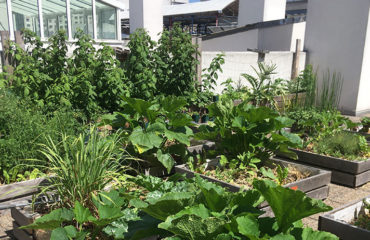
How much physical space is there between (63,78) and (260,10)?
31.9ft

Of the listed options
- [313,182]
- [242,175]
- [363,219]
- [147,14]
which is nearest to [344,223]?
[363,219]

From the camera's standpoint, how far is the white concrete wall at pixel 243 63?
8.24 meters

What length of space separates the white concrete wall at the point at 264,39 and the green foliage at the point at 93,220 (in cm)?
904

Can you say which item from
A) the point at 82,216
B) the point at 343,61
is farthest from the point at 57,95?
the point at 343,61

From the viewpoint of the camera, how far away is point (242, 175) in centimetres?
377

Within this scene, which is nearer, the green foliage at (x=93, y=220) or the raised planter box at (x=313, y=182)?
the green foliage at (x=93, y=220)

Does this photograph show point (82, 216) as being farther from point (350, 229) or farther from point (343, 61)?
point (343, 61)

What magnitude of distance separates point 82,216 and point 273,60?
26.0 feet

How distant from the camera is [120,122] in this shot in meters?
4.16

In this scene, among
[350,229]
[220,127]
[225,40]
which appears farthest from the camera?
[225,40]

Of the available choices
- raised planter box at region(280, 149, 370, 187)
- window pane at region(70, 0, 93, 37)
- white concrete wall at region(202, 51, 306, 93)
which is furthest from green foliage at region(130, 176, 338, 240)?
window pane at region(70, 0, 93, 37)

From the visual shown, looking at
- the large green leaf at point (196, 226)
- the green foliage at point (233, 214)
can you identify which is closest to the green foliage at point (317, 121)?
the green foliage at point (233, 214)

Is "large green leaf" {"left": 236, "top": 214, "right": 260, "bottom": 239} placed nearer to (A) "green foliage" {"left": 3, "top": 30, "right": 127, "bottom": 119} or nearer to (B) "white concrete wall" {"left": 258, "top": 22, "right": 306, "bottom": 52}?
(A) "green foliage" {"left": 3, "top": 30, "right": 127, "bottom": 119}

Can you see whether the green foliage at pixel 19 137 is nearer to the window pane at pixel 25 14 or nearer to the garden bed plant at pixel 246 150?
the garden bed plant at pixel 246 150
